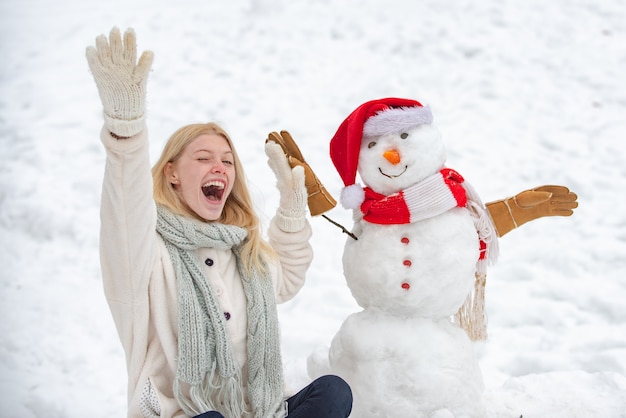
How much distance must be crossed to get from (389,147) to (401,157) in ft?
0.14

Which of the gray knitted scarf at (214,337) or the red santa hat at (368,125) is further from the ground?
the red santa hat at (368,125)

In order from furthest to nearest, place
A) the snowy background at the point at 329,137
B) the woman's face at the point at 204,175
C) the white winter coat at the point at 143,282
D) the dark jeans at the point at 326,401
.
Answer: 1. the snowy background at the point at 329,137
2. the woman's face at the point at 204,175
3. the dark jeans at the point at 326,401
4. the white winter coat at the point at 143,282

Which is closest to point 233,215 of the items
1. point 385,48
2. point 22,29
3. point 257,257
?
point 257,257

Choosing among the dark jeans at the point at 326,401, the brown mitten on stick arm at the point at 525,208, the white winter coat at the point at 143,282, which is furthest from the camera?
the brown mitten on stick arm at the point at 525,208

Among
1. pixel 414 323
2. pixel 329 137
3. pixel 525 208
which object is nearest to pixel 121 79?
pixel 414 323

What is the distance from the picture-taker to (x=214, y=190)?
1899mm

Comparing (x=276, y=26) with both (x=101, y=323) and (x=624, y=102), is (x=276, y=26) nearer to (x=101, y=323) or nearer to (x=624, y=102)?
(x=624, y=102)

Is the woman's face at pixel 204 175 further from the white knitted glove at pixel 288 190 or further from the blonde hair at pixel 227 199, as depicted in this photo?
the white knitted glove at pixel 288 190

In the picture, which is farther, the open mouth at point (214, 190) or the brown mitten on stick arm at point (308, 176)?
the brown mitten on stick arm at point (308, 176)

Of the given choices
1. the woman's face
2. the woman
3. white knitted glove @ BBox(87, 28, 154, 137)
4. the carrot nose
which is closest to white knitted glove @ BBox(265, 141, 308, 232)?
the woman

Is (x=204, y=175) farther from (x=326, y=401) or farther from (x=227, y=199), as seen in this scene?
(x=326, y=401)

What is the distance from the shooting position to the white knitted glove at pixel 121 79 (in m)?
1.47

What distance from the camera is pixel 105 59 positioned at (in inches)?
58.3

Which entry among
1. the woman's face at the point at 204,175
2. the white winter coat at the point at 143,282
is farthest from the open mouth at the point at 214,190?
the white winter coat at the point at 143,282
